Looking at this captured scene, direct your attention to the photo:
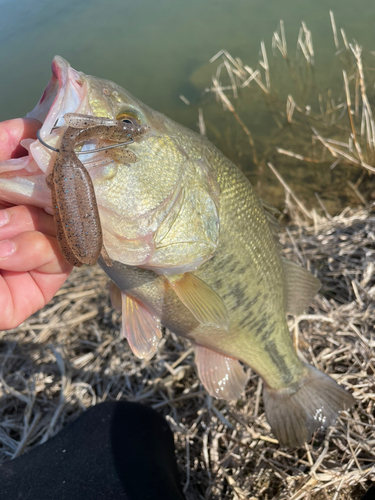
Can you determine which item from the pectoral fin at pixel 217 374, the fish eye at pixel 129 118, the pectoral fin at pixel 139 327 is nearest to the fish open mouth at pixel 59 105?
the fish eye at pixel 129 118

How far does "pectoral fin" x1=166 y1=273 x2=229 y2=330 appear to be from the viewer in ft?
5.34

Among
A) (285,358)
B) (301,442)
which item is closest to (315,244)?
(285,358)

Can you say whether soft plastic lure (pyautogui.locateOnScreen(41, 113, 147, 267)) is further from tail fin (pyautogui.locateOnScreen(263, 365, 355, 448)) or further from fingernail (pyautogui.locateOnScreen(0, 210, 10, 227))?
tail fin (pyautogui.locateOnScreen(263, 365, 355, 448))

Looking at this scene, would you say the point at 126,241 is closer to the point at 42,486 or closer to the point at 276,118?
the point at 42,486

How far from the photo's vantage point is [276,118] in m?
6.72

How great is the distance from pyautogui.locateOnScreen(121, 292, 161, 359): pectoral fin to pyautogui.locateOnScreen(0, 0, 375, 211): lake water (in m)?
4.71

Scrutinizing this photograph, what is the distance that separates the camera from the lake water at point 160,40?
7719mm

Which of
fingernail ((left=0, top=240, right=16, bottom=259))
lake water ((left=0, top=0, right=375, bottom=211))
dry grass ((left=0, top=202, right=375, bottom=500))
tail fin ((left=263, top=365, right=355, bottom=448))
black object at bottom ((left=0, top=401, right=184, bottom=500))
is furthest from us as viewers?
lake water ((left=0, top=0, right=375, bottom=211))

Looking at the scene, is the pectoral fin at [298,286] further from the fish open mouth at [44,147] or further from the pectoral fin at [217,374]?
the fish open mouth at [44,147]

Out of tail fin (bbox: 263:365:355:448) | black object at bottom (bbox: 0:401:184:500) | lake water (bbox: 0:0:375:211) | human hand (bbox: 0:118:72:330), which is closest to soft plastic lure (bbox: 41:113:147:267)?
human hand (bbox: 0:118:72:330)

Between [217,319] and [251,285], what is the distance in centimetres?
28

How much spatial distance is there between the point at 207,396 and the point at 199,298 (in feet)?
4.26

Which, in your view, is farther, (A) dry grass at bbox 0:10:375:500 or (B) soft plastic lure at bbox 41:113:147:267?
(A) dry grass at bbox 0:10:375:500

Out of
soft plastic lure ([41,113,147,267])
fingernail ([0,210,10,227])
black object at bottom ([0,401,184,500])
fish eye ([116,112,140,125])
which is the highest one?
fish eye ([116,112,140,125])
